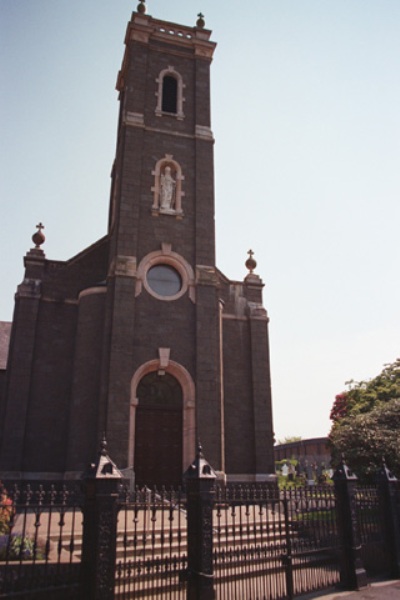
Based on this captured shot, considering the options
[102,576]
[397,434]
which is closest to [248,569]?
[102,576]

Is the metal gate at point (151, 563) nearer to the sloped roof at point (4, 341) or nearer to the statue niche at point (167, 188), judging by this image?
the statue niche at point (167, 188)

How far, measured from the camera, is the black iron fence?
706cm

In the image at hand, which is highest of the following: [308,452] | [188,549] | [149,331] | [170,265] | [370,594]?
[170,265]

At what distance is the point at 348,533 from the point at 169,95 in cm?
2034

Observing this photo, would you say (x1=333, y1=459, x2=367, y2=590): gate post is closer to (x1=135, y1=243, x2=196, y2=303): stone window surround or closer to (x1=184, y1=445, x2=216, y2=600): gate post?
(x1=184, y1=445, x2=216, y2=600): gate post

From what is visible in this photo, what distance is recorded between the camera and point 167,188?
844 inches

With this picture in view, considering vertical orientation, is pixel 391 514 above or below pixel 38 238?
below

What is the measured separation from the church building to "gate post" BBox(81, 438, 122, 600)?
31.0 ft

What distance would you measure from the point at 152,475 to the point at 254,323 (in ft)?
26.6

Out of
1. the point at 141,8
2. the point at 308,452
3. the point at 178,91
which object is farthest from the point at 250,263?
the point at 308,452

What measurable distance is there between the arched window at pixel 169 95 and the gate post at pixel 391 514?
60.1ft

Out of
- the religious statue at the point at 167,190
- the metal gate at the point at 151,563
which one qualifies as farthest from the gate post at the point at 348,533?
the religious statue at the point at 167,190

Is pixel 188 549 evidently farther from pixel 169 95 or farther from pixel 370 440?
pixel 169 95

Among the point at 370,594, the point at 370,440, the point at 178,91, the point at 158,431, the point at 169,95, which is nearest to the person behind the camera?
the point at 370,594
